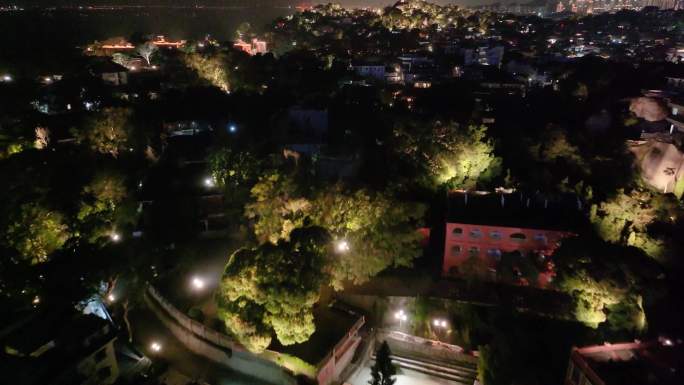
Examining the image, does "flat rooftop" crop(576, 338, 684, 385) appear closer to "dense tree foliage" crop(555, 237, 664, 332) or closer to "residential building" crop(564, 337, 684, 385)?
"residential building" crop(564, 337, 684, 385)

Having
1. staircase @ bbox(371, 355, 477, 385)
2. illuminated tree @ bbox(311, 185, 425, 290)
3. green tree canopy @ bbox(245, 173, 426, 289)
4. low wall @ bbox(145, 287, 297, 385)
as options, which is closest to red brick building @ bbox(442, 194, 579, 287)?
green tree canopy @ bbox(245, 173, 426, 289)

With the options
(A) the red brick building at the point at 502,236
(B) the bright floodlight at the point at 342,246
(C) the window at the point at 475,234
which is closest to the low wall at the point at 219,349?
(B) the bright floodlight at the point at 342,246

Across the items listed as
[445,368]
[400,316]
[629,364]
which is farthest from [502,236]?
[629,364]

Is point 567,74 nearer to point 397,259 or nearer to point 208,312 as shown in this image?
point 397,259

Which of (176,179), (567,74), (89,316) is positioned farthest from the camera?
(567,74)

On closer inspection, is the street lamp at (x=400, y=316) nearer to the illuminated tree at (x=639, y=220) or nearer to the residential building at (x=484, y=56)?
the illuminated tree at (x=639, y=220)

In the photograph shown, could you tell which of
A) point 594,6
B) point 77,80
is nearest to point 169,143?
point 77,80
